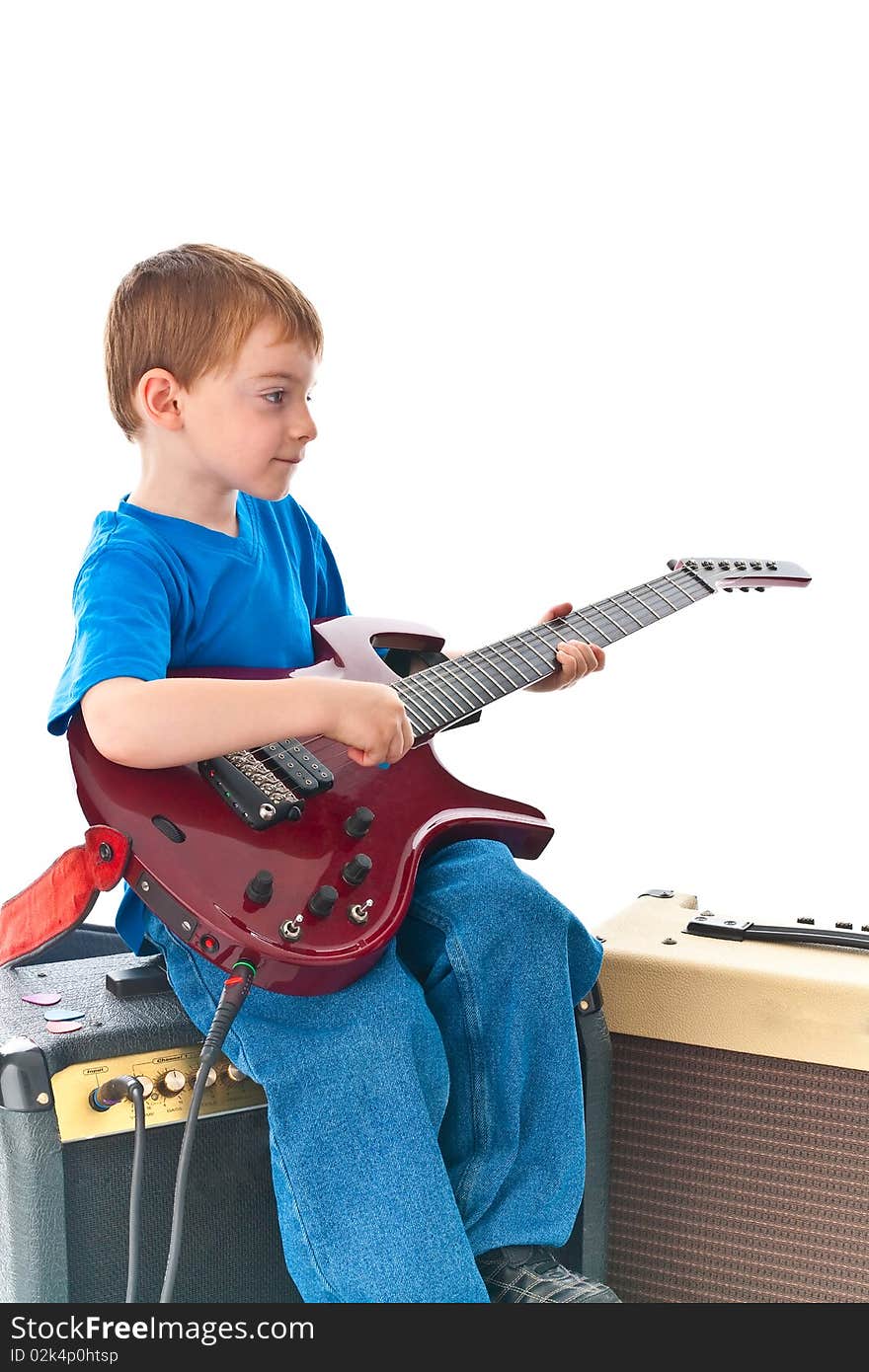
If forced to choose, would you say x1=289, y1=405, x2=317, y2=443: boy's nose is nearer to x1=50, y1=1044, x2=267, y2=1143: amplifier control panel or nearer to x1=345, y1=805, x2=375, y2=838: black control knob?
x1=345, y1=805, x2=375, y2=838: black control knob

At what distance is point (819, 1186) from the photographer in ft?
3.62

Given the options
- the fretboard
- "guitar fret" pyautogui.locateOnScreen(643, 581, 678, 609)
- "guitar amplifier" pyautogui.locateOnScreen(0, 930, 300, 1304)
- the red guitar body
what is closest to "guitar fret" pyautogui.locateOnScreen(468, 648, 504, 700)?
the fretboard

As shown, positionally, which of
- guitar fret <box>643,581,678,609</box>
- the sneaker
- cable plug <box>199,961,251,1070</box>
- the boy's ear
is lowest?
the sneaker

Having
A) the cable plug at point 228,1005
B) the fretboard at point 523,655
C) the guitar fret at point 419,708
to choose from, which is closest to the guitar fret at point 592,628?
the fretboard at point 523,655

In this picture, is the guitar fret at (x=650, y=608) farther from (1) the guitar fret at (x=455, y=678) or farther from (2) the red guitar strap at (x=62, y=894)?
(2) the red guitar strap at (x=62, y=894)

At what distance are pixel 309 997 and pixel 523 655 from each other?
0.35m

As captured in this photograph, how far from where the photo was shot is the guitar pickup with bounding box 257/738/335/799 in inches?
39.1

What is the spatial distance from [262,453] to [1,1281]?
24.3 inches

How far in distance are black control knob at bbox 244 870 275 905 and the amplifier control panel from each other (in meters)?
0.16

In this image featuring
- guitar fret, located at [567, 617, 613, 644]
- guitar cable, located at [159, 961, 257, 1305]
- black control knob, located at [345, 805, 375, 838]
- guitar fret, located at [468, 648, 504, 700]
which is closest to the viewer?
guitar cable, located at [159, 961, 257, 1305]

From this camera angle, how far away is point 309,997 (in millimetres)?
974

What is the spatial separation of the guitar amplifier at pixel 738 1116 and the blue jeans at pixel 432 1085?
0.33 ft

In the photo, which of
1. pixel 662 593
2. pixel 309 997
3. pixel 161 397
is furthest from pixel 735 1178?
pixel 161 397
